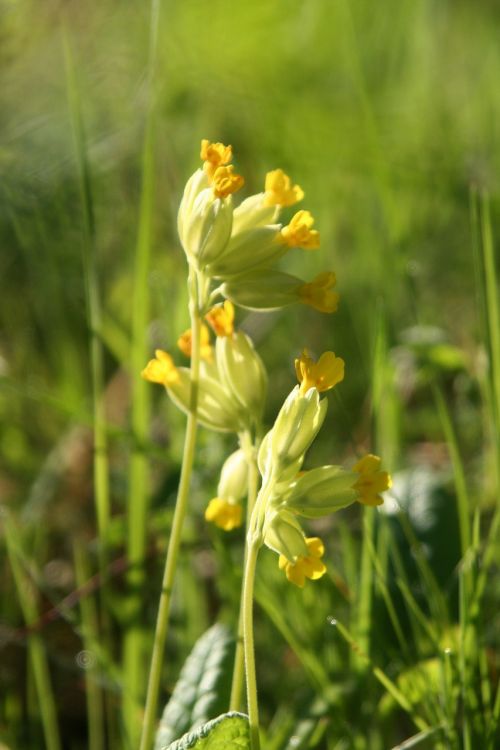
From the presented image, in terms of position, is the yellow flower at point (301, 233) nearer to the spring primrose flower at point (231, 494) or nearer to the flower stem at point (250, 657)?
the spring primrose flower at point (231, 494)

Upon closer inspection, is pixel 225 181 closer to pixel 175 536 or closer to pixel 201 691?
pixel 175 536

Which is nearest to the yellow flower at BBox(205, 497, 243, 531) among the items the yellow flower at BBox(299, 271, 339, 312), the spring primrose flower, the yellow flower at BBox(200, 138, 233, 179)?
the spring primrose flower

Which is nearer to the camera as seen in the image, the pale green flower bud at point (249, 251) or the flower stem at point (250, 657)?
the flower stem at point (250, 657)

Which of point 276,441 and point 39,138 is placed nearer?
point 276,441

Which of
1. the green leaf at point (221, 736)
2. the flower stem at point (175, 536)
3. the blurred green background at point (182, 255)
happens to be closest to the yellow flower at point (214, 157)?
the flower stem at point (175, 536)

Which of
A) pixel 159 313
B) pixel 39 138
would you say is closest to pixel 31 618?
pixel 159 313

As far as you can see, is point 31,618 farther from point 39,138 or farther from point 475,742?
point 39,138

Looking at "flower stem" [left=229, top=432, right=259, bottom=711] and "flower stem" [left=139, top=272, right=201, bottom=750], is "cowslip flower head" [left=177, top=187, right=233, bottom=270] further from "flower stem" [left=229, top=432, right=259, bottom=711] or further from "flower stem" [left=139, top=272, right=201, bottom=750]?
"flower stem" [left=229, top=432, right=259, bottom=711]
